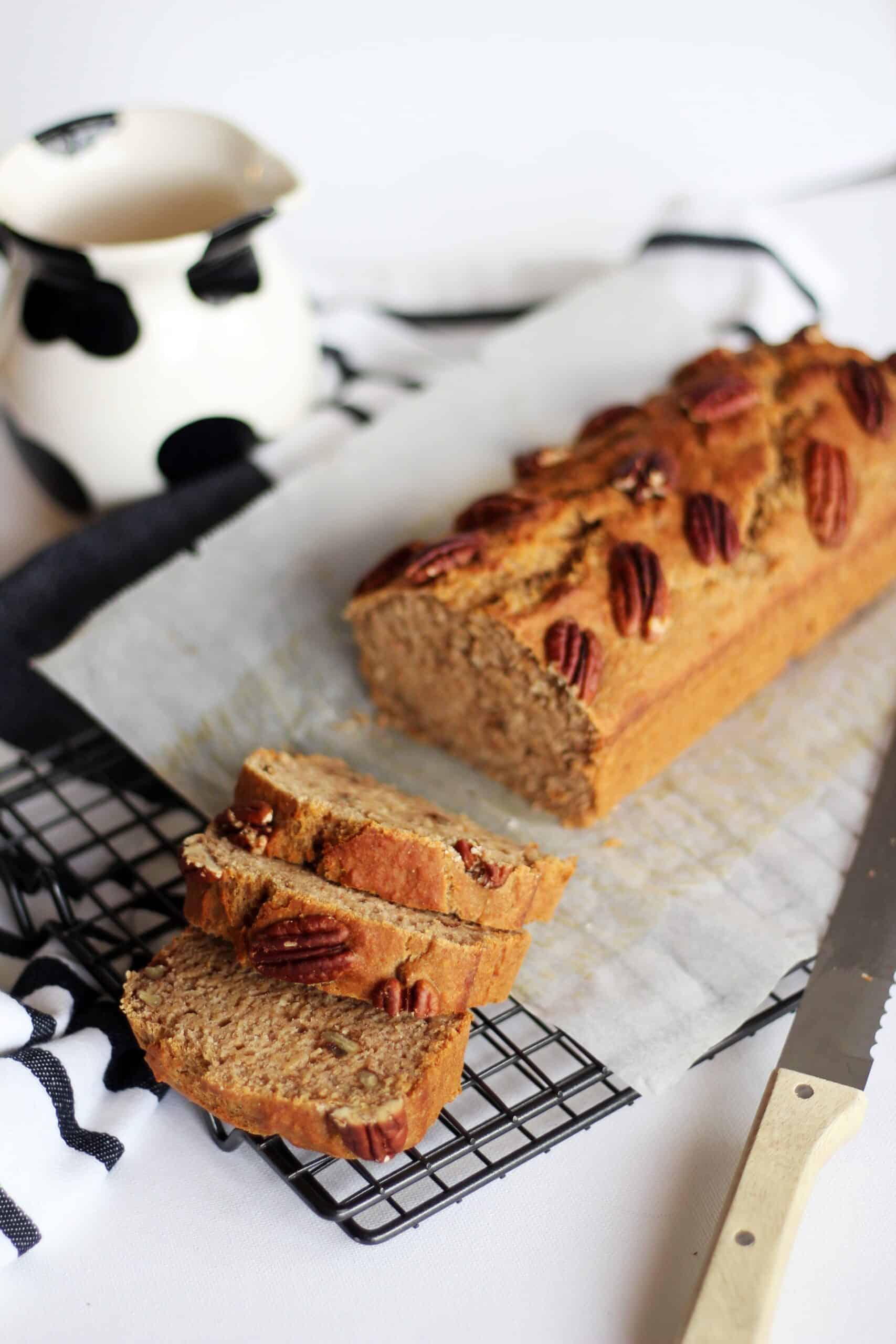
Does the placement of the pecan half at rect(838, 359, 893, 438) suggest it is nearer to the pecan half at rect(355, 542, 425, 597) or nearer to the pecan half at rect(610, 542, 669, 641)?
the pecan half at rect(610, 542, 669, 641)

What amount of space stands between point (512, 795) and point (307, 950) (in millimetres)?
850

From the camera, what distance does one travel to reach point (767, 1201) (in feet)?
6.20

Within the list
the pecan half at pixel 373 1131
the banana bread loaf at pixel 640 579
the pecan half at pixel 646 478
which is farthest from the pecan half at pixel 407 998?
the pecan half at pixel 646 478

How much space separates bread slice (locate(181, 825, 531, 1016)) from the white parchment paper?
222 millimetres

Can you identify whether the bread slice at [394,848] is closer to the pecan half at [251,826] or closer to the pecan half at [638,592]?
the pecan half at [251,826]

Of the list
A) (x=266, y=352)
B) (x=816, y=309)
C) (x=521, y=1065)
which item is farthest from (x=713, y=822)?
(x=816, y=309)

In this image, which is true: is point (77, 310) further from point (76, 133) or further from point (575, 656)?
point (575, 656)

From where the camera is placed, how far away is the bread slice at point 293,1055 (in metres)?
2.00

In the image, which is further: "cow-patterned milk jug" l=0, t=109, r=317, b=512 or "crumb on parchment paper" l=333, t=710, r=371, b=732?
"cow-patterned milk jug" l=0, t=109, r=317, b=512

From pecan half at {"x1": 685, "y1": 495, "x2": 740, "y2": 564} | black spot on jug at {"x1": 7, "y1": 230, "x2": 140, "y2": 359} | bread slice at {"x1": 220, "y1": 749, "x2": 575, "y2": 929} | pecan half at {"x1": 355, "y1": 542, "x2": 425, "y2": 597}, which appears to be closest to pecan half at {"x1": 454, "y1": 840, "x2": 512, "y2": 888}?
bread slice at {"x1": 220, "y1": 749, "x2": 575, "y2": 929}

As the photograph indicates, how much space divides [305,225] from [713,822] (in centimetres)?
289

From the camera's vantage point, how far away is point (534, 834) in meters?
2.76

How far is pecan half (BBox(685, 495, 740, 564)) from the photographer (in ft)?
9.11

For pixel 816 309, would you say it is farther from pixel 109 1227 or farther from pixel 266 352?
pixel 109 1227
